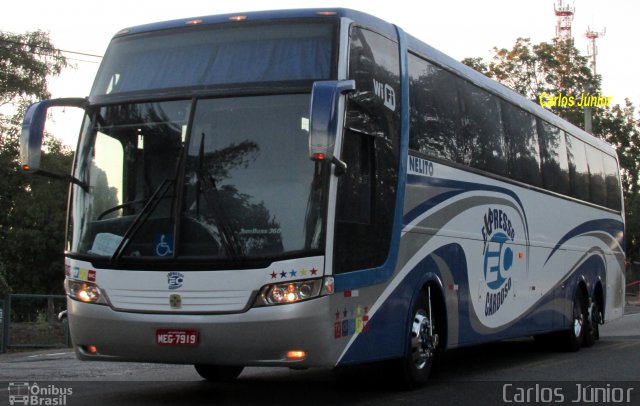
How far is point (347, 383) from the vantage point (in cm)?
1135

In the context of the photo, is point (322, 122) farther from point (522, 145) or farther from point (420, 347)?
point (522, 145)

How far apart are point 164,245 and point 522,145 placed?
7401mm

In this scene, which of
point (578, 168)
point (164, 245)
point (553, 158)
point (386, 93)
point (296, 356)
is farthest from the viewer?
point (578, 168)

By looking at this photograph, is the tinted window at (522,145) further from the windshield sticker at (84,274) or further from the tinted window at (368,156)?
the windshield sticker at (84,274)

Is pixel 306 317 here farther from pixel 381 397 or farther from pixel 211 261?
pixel 381 397

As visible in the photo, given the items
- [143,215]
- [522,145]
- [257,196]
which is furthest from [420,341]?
[522,145]

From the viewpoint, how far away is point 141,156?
9023 millimetres

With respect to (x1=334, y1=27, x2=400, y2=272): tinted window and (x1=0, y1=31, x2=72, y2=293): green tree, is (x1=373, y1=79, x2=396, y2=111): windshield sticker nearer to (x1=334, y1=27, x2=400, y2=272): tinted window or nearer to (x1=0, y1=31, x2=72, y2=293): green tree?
(x1=334, y1=27, x2=400, y2=272): tinted window

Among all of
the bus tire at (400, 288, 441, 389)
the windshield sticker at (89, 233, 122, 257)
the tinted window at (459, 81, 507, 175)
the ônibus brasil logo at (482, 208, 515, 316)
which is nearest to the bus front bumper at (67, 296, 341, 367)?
the windshield sticker at (89, 233, 122, 257)

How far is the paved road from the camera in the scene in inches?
388

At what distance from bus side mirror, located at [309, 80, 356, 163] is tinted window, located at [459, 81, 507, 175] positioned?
4353 mm

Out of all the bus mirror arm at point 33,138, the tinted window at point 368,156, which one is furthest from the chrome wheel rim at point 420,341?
the bus mirror arm at point 33,138

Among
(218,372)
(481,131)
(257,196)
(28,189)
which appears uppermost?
(28,189)

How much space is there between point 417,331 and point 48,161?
36.4 meters
